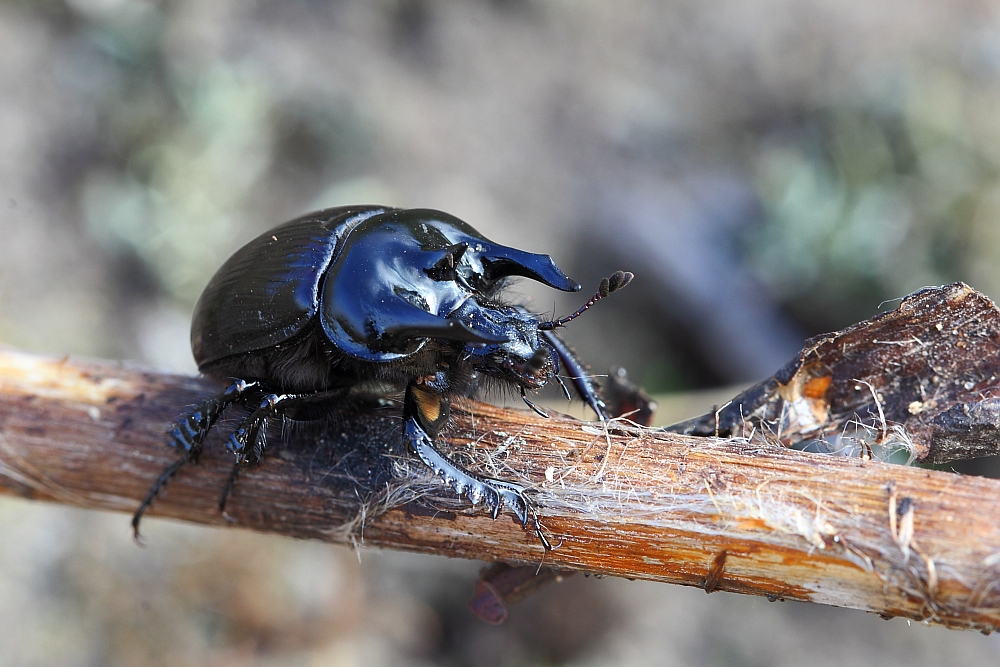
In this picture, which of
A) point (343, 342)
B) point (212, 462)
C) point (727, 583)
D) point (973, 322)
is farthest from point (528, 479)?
point (973, 322)

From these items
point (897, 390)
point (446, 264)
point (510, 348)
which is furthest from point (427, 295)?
point (897, 390)

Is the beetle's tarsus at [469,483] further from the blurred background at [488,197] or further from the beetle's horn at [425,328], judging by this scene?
the blurred background at [488,197]

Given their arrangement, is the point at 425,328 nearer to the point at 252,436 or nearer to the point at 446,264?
the point at 446,264

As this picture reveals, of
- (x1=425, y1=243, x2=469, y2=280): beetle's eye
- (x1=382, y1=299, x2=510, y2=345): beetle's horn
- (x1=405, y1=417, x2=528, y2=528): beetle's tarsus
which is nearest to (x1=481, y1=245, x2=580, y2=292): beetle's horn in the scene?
(x1=425, y1=243, x2=469, y2=280): beetle's eye

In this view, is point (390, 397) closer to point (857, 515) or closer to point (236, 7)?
point (857, 515)

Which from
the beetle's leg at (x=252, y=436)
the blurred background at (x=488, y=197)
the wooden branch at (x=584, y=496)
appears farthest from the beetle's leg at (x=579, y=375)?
the blurred background at (x=488, y=197)

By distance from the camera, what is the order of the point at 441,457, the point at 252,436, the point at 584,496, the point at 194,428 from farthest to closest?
1. the point at 194,428
2. the point at 252,436
3. the point at 441,457
4. the point at 584,496
